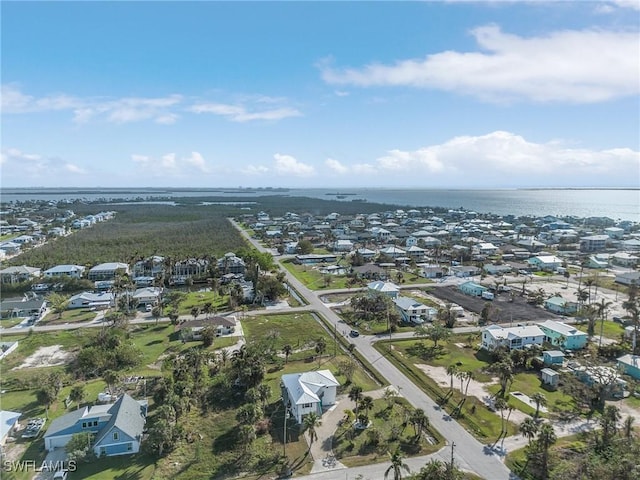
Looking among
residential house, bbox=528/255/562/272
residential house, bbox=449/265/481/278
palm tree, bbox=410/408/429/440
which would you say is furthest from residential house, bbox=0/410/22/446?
residential house, bbox=528/255/562/272

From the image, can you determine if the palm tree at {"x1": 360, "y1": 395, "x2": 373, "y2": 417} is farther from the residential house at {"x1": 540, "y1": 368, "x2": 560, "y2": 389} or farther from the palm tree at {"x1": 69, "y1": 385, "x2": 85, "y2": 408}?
the palm tree at {"x1": 69, "y1": 385, "x2": 85, "y2": 408}

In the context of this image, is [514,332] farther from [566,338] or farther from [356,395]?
[356,395]

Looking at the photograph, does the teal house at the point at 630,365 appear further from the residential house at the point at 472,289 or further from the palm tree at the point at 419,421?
the residential house at the point at 472,289

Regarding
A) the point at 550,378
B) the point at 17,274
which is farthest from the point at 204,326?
the point at 17,274

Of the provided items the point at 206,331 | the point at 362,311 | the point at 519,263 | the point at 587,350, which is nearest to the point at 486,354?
the point at 587,350

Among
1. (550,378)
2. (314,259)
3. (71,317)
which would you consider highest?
(314,259)

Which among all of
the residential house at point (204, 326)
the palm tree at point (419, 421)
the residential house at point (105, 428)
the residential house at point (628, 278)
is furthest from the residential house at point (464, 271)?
the residential house at point (105, 428)

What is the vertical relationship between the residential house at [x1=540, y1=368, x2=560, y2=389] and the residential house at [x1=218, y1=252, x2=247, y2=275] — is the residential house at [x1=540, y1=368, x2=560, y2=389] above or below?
below
